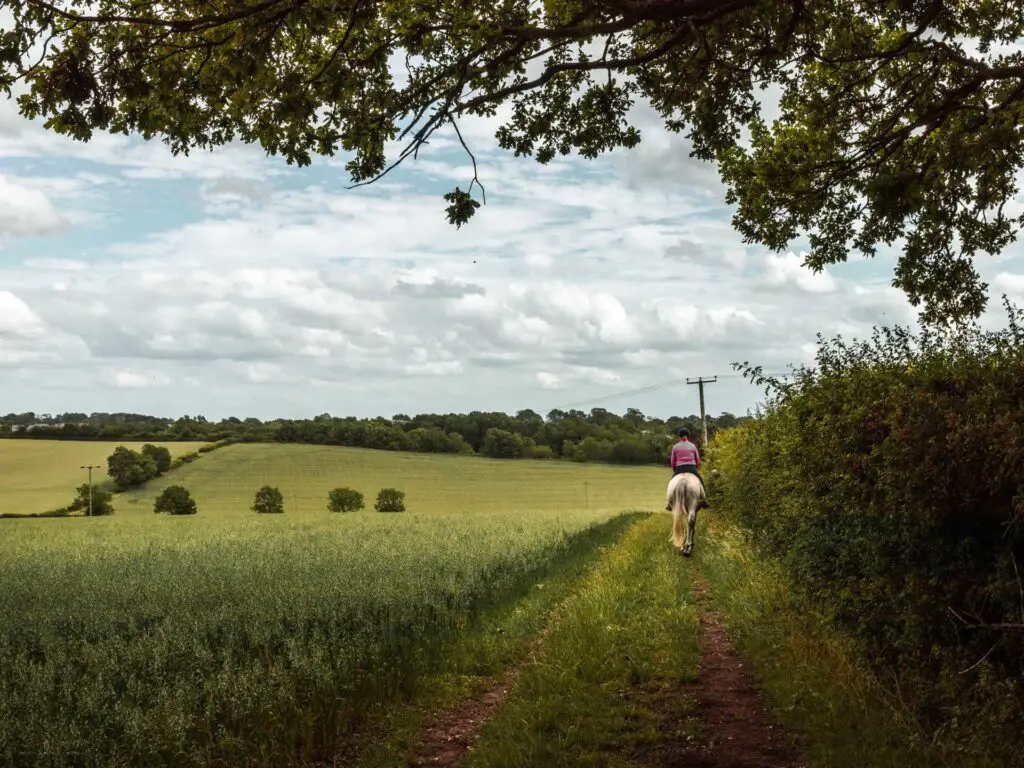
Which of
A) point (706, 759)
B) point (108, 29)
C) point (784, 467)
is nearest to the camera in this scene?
point (706, 759)

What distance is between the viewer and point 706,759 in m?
6.54

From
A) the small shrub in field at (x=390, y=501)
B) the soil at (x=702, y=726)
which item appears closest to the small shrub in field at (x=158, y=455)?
the small shrub in field at (x=390, y=501)

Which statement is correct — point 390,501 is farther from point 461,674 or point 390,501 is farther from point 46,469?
point 461,674

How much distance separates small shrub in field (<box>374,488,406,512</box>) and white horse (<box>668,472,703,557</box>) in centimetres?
5218

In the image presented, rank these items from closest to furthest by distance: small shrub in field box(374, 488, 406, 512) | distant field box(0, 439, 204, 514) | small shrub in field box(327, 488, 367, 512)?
small shrub in field box(327, 488, 367, 512) → small shrub in field box(374, 488, 406, 512) → distant field box(0, 439, 204, 514)

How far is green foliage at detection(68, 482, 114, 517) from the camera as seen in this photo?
2680 inches

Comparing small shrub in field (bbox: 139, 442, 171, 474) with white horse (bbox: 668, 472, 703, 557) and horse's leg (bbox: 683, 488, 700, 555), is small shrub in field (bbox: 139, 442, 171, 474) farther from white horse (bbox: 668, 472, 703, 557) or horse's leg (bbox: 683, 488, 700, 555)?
horse's leg (bbox: 683, 488, 700, 555)

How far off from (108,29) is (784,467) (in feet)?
31.3

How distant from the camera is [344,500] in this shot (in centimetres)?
6969

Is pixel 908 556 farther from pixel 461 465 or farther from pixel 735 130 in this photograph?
pixel 461 465

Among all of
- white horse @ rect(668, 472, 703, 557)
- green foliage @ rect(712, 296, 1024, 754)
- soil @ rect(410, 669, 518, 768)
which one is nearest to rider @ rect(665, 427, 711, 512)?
white horse @ rect(668, 472, 703, 557)

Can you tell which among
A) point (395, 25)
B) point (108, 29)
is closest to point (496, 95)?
point (395, 25)

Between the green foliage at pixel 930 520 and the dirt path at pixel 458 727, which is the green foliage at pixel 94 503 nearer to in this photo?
the dirt path at pixel 458 727

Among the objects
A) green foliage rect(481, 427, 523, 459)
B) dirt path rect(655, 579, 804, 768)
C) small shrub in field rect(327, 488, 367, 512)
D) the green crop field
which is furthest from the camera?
green foliage rect(481, 427, 523, 459)
